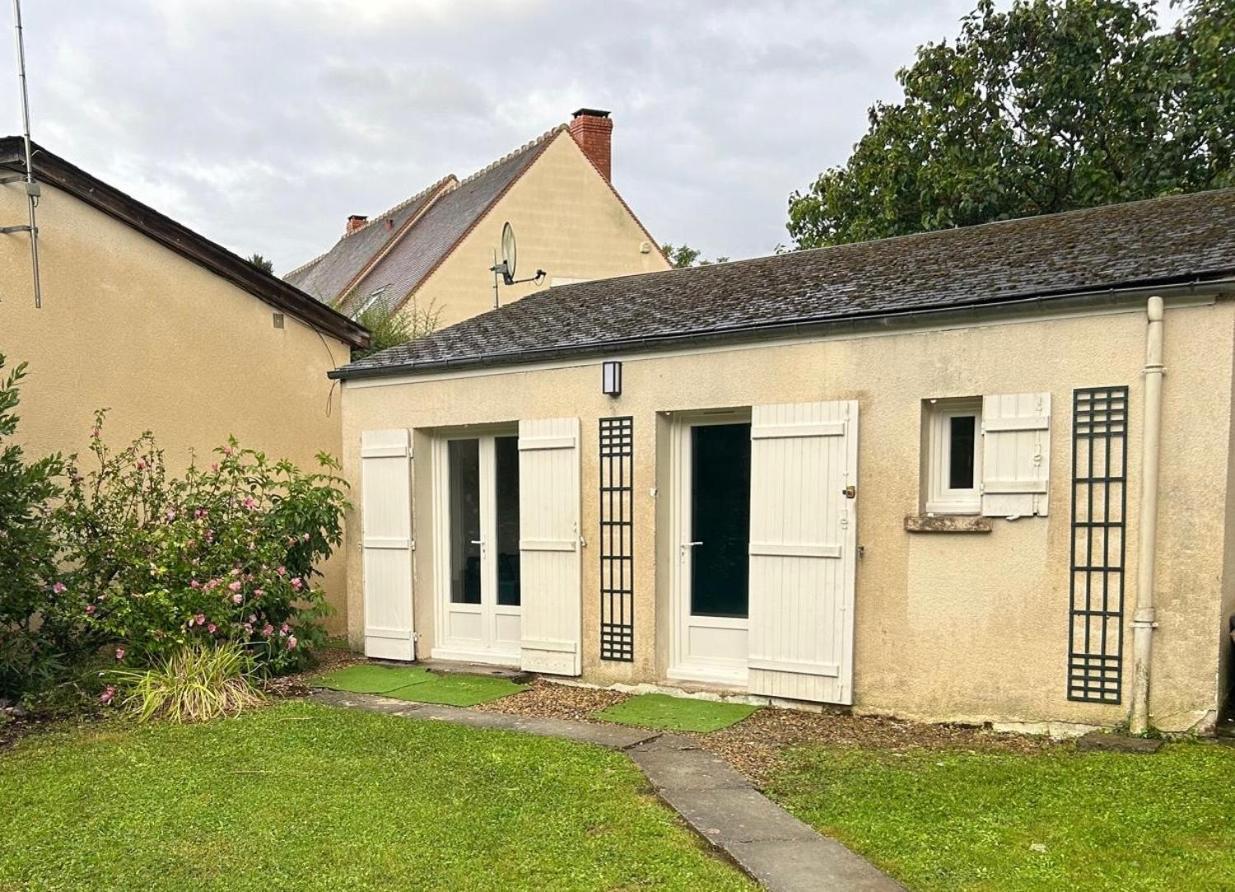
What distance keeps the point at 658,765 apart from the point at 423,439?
170 inches

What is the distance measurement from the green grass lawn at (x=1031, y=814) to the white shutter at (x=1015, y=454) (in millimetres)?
1487

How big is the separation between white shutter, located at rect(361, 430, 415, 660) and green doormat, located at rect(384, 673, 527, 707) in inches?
30.9

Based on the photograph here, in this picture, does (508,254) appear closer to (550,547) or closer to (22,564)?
(550,547)

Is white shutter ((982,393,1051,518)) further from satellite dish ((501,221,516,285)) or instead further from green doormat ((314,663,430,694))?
satellite dish ((501,221,516,285))

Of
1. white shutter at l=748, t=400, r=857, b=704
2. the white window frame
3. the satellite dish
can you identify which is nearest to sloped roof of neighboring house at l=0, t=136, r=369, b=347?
the satellite dish

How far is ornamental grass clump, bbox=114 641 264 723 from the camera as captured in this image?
252 inches

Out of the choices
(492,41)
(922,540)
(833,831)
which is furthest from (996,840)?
(492,41)

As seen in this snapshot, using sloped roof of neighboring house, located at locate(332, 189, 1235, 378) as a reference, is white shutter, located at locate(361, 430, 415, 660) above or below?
below

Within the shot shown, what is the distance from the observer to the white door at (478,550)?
785 centimetres

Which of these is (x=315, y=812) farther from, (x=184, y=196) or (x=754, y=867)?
(x=184, y=196)

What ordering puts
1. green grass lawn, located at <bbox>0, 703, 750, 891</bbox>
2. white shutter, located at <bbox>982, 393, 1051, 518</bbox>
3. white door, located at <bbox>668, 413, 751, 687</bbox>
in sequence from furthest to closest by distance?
white door, located at <bbox>668, 413, 751, 687</bbox> → white shutter, located at <bbox>982, 393, 1051, 518</bbox> → green grass lawn, located at <bbox>0, 703, 750, 891</bbox>

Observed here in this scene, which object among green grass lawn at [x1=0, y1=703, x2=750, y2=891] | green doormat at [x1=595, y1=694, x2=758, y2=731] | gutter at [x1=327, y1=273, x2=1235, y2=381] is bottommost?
green doormat at [x1=595, y1=694, x2=758, y2=731]

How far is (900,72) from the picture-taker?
→ 15.8 meters

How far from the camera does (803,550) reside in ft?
20.0
